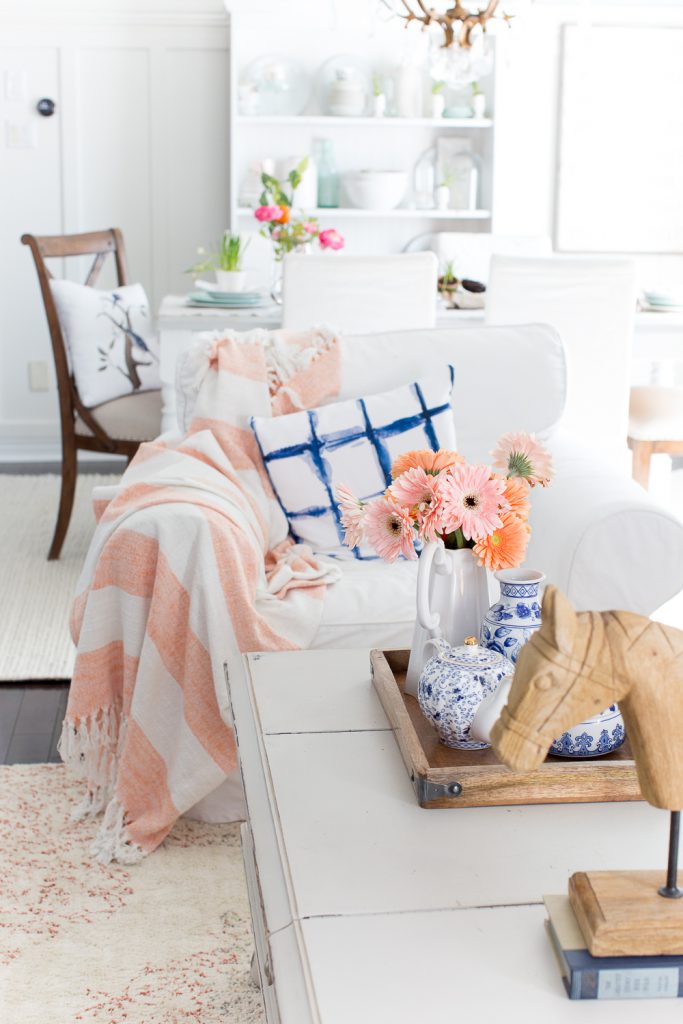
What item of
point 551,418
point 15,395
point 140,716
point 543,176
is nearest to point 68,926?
point 140,716

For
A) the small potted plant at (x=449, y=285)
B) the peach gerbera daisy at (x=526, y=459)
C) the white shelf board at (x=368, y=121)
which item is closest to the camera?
the peach gerbera daisy at (x=526, y=459)

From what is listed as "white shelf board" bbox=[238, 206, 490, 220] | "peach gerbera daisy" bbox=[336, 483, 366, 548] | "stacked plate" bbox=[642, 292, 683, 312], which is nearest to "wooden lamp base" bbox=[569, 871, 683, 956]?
"peach gerbera daisy" bbox=[336, 483, 366, 548]

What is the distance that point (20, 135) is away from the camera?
17.4 feet

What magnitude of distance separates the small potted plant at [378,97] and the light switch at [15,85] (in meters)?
1.49

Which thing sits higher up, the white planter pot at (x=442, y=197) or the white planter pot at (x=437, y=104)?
the white planter pot at (x=437, y=104)

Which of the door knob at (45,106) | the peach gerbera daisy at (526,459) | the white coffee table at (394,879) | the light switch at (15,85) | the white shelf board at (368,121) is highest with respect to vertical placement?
the light switch at (15,85)

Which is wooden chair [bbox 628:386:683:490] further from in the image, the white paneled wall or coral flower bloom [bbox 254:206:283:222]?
the white paneled wall

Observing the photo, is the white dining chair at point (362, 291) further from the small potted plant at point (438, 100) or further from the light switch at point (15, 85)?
the light switch at point (15, 85)

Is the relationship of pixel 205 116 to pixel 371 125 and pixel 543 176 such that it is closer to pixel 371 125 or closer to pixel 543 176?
pixel 371 125

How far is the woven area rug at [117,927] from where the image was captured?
1.82 meters

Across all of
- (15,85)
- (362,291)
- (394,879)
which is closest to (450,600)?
(394,879)

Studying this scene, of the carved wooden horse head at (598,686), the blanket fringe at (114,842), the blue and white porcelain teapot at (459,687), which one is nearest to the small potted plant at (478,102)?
the blanket fringe at (114,842)

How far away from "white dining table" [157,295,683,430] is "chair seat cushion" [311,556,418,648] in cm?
154

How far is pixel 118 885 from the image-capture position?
7.08 ft
